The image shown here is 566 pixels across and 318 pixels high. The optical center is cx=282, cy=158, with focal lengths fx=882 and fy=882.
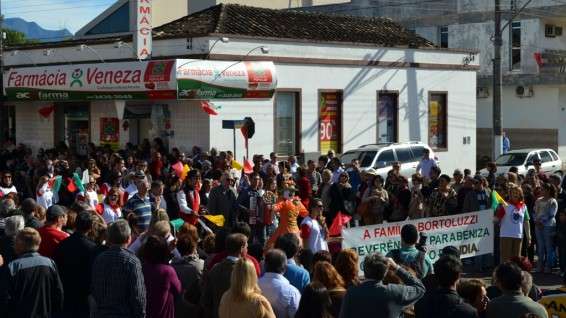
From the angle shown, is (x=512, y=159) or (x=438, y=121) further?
(x=438, y=121)

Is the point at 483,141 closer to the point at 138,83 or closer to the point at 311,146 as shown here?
the point at 311,146

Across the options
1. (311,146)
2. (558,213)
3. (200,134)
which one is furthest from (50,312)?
(311,146)

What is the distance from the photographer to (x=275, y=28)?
28125 mm

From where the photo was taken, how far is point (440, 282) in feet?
23.3

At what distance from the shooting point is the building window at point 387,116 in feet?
99.3

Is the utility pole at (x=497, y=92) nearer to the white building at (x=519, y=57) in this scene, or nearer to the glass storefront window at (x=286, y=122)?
the glass storefront window at (x=286, y=122)

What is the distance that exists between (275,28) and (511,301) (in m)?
22.0

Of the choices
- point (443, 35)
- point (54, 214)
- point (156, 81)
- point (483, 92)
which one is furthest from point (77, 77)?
point (443, 35)

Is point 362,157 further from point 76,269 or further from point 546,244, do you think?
point 76,269

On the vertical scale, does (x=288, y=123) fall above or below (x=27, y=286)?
above

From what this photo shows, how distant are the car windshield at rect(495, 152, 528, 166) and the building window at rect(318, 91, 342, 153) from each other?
204 inches

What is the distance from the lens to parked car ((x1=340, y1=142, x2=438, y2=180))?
2338cm

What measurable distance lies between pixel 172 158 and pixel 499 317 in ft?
49.8

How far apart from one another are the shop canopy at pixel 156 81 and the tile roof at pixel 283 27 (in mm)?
1860
